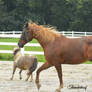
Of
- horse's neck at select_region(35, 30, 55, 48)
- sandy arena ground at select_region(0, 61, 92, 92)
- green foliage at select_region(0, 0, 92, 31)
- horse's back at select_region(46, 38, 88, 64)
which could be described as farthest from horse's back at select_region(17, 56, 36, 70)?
green foliage at select_region(0, 0, 92, 31)

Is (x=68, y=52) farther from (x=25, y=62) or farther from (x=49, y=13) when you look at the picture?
(x=49, y=13)

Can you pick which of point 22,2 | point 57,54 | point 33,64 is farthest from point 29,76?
point 22,2

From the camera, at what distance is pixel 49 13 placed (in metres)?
64.0

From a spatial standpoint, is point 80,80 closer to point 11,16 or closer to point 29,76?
point 29,76

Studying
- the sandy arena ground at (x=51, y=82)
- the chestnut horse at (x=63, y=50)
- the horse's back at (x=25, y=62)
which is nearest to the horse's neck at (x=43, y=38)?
the chestnut horse at (x=63, y=50)

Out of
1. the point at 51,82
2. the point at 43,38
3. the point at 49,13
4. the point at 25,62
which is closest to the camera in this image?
the point at 43,38

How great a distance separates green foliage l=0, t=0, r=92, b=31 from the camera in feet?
187

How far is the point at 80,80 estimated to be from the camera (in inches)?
466

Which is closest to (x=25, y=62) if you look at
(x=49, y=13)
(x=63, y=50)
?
(x=63, y=50)

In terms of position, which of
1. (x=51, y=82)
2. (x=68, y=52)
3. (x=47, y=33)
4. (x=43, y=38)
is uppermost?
(x=47, y=33)

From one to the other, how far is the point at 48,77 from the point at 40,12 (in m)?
51.7

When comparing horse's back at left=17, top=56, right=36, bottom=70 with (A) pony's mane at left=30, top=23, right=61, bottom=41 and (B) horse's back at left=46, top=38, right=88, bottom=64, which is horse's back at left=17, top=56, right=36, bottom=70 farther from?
(B) horse's back at left=46, top=38, right=88, bottom=64

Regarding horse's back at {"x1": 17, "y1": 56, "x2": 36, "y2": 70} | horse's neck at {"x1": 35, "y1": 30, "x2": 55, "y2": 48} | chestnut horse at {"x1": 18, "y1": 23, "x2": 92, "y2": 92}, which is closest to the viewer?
chestnut horse at {"x1": 18, "y1": 23, "x2": 92, "y2": 92}

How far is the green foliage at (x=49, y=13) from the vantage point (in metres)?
57.1
